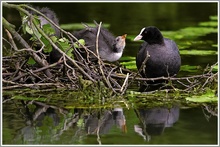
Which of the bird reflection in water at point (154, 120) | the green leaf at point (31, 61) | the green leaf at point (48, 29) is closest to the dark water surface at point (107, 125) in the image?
the bird reflection in water at point (154, 120)

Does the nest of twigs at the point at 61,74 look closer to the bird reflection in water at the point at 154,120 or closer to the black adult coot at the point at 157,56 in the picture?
the black adult coot at the point at 157,56

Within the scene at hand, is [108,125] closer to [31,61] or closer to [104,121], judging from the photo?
[104,121]

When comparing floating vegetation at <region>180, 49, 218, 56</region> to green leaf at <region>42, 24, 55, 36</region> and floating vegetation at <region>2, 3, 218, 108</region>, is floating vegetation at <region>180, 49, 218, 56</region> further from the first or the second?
green leaf at <region>42, 24, 55, 36</region>

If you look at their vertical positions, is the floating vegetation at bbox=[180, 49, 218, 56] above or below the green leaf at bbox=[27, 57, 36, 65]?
below

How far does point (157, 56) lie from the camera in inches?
322

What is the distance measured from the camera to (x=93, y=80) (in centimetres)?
736

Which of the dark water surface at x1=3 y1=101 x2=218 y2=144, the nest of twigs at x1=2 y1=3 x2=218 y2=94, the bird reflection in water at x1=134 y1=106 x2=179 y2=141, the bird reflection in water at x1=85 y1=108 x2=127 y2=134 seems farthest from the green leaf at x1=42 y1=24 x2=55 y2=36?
the bird reflection in water at x1=134 y1=106 x2=179 y2=141

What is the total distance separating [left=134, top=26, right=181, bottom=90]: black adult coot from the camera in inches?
321

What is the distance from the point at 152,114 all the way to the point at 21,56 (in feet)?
5.41

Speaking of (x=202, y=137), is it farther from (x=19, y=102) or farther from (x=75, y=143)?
(x=19, y=102)

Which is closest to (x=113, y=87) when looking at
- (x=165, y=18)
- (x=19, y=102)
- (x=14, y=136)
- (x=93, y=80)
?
(x=93, y=80)

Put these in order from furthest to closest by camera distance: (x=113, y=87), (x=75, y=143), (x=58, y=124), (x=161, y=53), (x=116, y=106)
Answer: (x=161, y=53), (x=113, y=87), (x=116, y=106), (x=58, y=124), (x=75, y=143)

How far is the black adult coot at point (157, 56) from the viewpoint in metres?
8.15

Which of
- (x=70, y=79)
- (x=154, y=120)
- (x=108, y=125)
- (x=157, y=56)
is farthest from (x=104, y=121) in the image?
(x=157, y=56)
